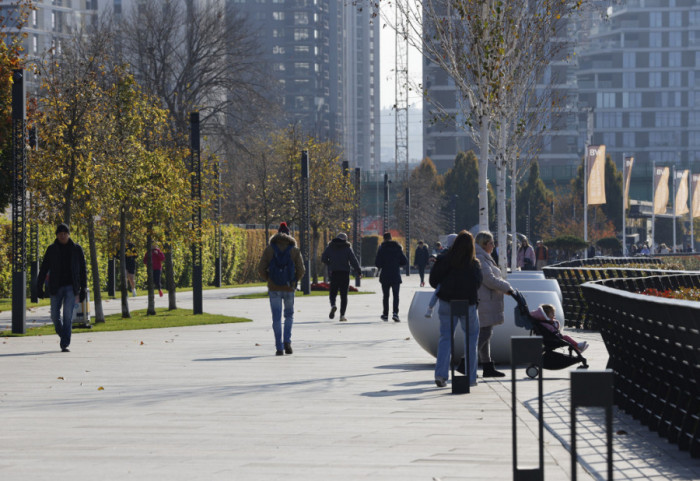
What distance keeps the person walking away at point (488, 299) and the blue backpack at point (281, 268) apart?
11.2 feet

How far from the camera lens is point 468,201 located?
113 meters

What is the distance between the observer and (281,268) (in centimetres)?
1769

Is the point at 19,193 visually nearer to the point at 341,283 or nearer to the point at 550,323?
the point at 341,283

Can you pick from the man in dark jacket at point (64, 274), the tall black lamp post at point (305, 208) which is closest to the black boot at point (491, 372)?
the man in dark jacket at point (64, 274)

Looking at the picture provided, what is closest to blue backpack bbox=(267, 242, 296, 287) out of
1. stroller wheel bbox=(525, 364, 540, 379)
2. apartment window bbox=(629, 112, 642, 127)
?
stroller wheel bbox=(525, 364, 540, 379)

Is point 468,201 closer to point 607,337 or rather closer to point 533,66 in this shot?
point 533,66

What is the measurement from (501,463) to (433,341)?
25.4ft

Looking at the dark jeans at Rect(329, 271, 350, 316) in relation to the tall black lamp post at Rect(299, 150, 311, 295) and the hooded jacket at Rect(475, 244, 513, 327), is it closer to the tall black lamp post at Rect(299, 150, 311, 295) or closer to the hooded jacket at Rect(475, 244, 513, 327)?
the hooded jacket at Rect(475, 244, 513, 327)

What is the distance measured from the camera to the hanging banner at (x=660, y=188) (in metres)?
75.3

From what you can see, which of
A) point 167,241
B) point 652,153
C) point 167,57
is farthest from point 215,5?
point 652,153

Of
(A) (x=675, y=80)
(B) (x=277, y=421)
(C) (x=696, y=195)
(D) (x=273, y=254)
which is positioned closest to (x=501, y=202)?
(D) (x=273, y=254)

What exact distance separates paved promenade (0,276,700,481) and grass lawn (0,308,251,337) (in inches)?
185

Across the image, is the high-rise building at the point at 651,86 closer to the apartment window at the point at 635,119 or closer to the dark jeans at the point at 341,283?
the apartment window at the point at 635,119

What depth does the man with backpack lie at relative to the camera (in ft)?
57.9
